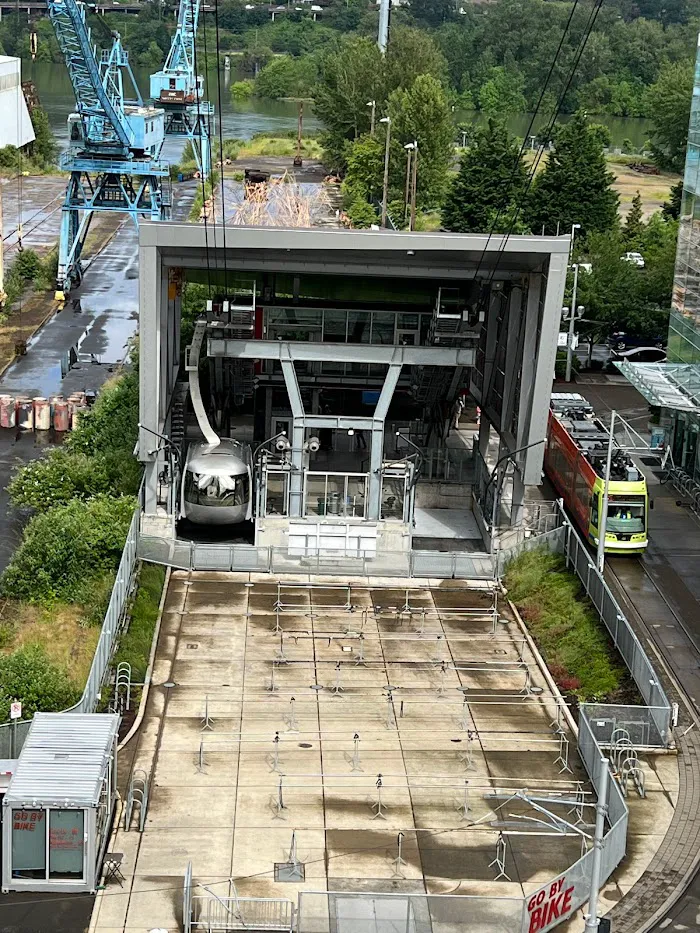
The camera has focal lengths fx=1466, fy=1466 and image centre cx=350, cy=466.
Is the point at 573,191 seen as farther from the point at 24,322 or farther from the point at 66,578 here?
the point at 66,578

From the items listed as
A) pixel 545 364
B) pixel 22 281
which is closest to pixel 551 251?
pixel 545 364

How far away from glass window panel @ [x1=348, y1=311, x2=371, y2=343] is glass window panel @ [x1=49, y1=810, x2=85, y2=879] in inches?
1009

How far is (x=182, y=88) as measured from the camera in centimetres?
11500

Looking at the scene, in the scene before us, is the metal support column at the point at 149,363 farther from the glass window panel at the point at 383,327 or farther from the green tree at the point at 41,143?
the green tree at the point at 41,143

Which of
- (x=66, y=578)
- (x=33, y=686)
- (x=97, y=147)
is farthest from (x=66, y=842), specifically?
(x=97, y=147)

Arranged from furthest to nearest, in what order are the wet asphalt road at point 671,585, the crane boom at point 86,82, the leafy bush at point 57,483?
the crane boom at point 86,82
the leafy bush at point 57,483
the wet asphalt road at point 671,585

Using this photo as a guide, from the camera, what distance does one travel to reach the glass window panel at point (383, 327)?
162ft

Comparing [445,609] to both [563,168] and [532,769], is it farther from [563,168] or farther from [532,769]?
[563,168]

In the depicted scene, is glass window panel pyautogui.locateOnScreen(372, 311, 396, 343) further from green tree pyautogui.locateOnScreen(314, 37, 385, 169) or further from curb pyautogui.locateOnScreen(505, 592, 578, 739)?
green tree pyautogui.locateOnScreen(314, 37, 385, 169)

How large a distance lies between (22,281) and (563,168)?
35.2 meters

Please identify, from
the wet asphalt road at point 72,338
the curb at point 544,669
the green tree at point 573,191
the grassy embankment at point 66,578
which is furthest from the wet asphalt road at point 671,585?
the green tree at point 573,191

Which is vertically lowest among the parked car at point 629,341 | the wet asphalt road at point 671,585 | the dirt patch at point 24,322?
the dirt patch at point 24,322

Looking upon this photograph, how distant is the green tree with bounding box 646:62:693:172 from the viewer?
442 ft

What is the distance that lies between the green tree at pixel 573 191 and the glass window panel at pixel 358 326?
154 ft
